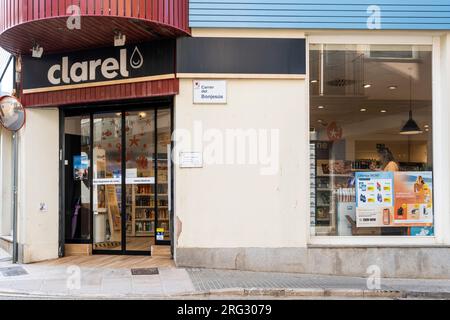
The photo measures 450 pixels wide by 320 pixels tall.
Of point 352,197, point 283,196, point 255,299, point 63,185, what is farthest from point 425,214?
point 63,185

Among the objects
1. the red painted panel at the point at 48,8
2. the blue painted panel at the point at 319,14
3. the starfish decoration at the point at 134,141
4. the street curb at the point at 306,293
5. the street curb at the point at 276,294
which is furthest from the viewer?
the starfish decoration at the point at 134,141

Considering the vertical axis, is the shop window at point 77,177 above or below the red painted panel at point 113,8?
below

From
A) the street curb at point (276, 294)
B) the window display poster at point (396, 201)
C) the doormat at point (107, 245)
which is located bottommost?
the street curb at point (276, 294)

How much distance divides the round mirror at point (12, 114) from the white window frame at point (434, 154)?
5.58m

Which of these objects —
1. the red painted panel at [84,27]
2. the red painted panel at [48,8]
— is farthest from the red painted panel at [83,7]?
the red painted panel at [48,8]

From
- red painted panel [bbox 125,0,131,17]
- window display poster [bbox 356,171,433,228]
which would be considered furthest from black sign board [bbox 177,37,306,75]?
window display poster [bbox 356,171,433,228]

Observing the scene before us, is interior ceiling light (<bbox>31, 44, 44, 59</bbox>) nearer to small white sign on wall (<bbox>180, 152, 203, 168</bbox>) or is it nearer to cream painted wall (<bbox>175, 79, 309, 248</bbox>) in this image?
cream painted wall (<bbox>175, 79, 309, 248</bbox>)

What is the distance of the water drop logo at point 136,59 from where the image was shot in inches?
365

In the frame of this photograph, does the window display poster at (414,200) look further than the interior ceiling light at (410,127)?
No

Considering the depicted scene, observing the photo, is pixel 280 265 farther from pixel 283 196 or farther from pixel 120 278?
pixel 120 278

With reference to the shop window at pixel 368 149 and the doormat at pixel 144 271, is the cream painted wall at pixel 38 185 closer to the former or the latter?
the doormat at pixel 144 271

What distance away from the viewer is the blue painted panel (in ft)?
29.1

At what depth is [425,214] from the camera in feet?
30.7

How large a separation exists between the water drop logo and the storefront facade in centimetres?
4
